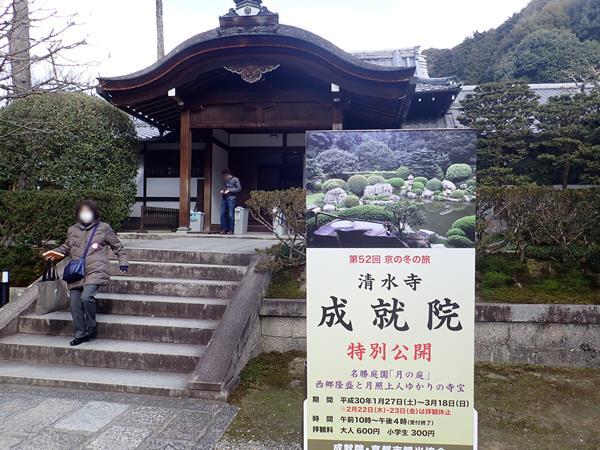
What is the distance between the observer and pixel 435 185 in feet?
8.30

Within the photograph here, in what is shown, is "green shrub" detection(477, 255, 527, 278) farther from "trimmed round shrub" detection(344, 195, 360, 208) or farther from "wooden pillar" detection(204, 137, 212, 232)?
"wooden pillar" detection(204, 137, 212, 232)

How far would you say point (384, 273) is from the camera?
8.36 feet

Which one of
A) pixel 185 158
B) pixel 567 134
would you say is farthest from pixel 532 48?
pixel 185 158

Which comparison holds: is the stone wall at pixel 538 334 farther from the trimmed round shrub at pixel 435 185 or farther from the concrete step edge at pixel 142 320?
the trimmed round shrub at pixel 435 185

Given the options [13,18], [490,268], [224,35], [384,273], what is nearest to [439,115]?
[224,35]

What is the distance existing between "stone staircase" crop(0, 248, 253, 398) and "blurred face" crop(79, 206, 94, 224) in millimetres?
1137

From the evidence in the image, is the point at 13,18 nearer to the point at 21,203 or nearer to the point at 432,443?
the point at 21,203

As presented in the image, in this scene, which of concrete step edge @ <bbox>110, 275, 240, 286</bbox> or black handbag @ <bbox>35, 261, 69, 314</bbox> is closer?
black handbag @ <bbox>35, 261, 69, 314</bbox>

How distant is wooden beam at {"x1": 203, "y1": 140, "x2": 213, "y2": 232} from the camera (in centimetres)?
1152

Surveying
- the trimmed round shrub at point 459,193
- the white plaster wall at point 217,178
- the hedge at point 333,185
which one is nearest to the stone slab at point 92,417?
the hedge at point 333,185

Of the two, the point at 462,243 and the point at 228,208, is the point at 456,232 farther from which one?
the point at 228,208

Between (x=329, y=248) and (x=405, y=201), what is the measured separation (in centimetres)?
55

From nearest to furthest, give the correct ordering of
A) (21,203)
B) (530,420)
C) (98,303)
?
(530,420) → (98,303) → (21,203)

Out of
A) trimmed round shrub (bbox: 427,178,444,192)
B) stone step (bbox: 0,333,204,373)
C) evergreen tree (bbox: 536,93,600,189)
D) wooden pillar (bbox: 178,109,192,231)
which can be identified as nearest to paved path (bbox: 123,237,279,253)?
wooden pillar (bbox: 178,109,192,231)
